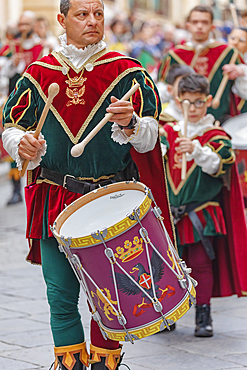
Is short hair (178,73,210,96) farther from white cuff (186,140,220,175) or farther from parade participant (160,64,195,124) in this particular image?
white cuff (186,140,220,175)

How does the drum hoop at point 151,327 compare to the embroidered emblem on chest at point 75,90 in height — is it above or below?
below

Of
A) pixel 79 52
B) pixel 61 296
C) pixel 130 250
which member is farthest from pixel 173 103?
pixel 130 250

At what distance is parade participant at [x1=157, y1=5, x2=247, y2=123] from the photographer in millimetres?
5461

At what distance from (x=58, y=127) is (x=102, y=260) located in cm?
59

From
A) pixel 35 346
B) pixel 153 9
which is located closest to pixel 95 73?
pixel 35 346

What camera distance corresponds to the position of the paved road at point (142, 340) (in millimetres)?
3498

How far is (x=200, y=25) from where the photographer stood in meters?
5.52

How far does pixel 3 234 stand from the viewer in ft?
22.7

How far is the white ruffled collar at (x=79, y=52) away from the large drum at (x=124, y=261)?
541mm

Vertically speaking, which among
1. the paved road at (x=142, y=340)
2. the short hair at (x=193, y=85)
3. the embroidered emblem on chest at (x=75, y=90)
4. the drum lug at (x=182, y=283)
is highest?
the embroidered emblem on chest at (x=75, y=90)

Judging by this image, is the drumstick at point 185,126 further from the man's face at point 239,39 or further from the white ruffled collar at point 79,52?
the man's face at point 239,39

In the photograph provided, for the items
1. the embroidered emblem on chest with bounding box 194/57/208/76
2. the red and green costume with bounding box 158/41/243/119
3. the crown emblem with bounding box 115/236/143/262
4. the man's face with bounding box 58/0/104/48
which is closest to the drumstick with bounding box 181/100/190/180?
the man's face with bounding box 58/0/104/48

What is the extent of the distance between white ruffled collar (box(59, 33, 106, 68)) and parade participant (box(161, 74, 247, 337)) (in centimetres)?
107

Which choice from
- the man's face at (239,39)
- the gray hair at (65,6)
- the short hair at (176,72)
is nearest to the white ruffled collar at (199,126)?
the short hair at (176,72)
